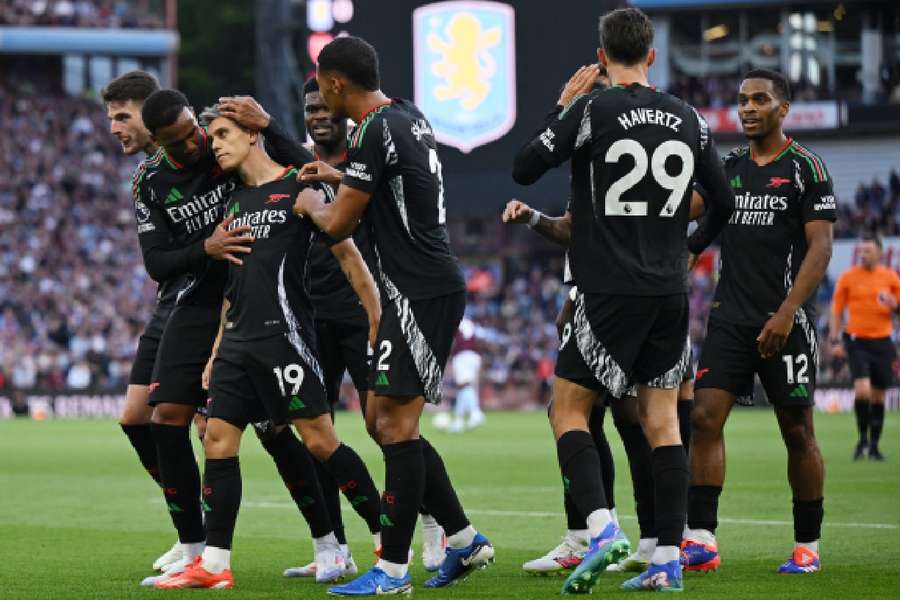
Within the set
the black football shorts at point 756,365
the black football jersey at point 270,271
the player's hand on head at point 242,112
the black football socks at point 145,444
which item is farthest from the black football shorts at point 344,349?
the black football shorts at point 756,365

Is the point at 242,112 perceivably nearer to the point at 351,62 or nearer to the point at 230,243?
the point at 230,243

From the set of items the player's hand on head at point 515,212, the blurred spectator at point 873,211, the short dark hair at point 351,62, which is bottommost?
the player's hand on head at point 515,212

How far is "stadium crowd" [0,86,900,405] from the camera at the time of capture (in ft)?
121

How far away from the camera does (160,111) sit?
26.5 feet

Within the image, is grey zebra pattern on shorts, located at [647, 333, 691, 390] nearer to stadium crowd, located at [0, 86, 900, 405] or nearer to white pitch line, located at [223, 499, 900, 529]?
white pitch line, located at [223, 499, 900, 529]

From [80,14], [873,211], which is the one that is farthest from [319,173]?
[80,14]

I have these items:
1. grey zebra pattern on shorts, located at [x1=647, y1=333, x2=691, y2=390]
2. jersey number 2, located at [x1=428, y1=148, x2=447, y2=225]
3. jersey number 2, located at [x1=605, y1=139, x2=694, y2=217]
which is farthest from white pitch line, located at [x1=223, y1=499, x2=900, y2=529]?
jersey number 2, located at [x1=428, y1=148, x2=447, y2=225]

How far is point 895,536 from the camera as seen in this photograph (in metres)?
10.1

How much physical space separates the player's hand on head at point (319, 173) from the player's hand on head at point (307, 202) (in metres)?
0.10

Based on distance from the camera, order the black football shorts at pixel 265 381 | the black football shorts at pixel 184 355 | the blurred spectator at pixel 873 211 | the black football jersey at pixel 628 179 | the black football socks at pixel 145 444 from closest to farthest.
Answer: the black football jersey at pixel 628 179, the black football shorts at pixel 265 381, the black football shorts at pixel 184 355, the black football socks at pixel 145 444, the blurred spectator at pixel 873 211

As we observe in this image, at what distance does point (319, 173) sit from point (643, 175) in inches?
57.9

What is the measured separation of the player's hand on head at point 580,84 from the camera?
719 cm

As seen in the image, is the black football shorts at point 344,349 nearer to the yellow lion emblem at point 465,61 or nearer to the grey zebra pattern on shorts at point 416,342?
the grey zebra pattern on shorts at point 416,342

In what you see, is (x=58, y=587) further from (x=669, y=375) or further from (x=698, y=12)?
(x=698, y=12)
